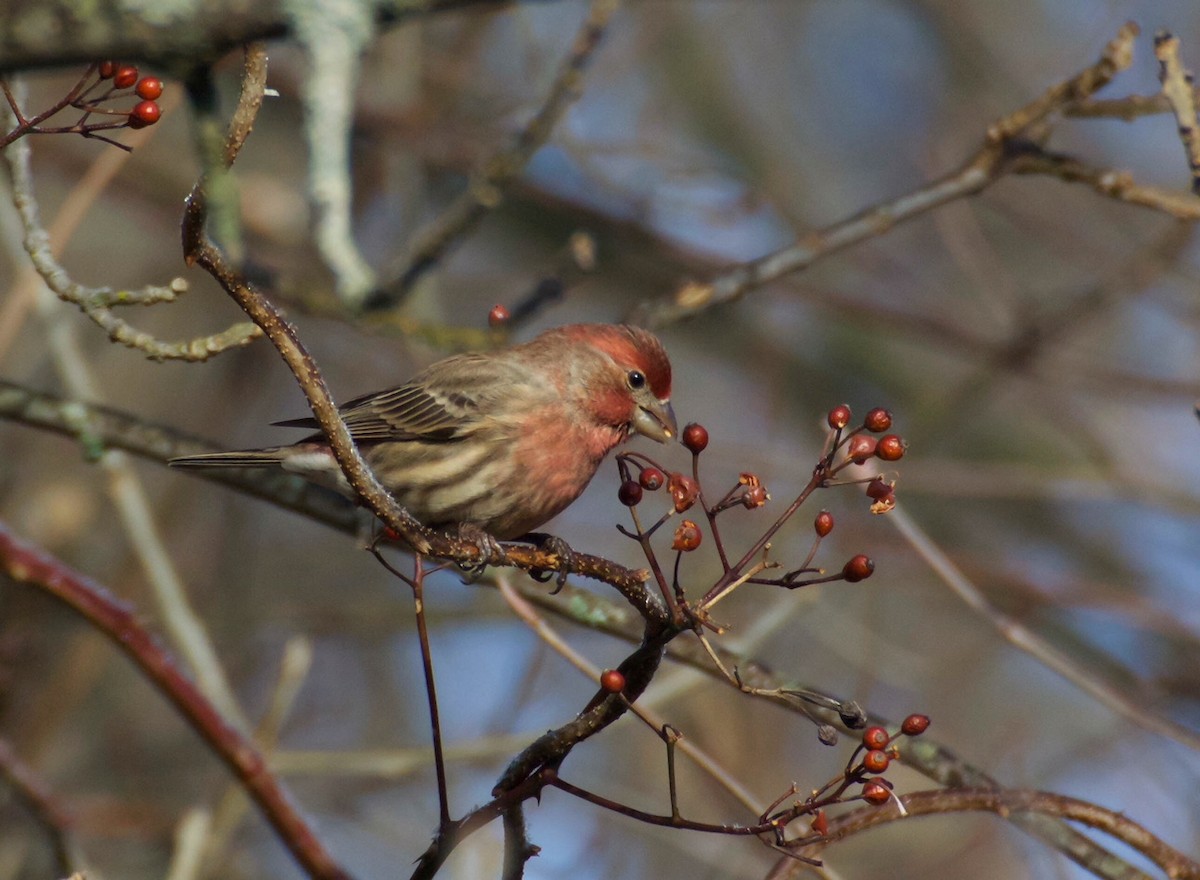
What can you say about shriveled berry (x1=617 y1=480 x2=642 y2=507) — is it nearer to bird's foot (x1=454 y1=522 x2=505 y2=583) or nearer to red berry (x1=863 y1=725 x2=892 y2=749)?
bird's foot (x1=454 y1=522 x2=505 y2=583)

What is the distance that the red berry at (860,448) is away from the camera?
10.5ft

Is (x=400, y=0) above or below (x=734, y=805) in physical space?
below

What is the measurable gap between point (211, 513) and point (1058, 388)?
610 centimetres

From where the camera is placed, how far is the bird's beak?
234 inches

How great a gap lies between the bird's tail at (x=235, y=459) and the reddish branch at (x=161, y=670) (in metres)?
0.59

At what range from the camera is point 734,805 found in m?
7.63

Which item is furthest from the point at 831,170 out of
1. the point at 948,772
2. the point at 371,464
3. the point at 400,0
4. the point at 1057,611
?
the point at 400,0

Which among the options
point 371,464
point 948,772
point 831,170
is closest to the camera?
point 948,772

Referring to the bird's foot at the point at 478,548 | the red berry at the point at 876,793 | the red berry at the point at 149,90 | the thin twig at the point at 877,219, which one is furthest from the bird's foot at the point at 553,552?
the red berry at the point at 149,90

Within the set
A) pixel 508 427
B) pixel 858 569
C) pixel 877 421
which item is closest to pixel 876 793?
pixel 858 569

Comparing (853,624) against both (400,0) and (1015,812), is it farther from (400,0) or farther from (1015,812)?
(400,0)

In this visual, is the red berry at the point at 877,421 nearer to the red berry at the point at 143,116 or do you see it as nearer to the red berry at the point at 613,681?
the red berry at the point at 613,681

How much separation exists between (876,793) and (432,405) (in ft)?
11.5

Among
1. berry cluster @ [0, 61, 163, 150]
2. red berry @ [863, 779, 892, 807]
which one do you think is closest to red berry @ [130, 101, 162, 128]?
berry cluster @ [0, 61, 163, 150]
